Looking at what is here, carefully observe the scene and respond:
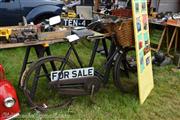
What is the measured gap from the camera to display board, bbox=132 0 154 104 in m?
3.80

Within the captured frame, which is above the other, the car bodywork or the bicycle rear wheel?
the car bodywork

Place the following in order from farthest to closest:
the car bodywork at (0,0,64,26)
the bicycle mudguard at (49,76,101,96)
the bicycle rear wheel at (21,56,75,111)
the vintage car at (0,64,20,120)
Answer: the car bodywork at (0,0,64,26) < the bicycle mudguard at (49,76,101,96) < the bicycle rear wheel at (21,56,75,111) < the vintage car at (0,64,20,120)

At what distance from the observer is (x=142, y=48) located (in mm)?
4008

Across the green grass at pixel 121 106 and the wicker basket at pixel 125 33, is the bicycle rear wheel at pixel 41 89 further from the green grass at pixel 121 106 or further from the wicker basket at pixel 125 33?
the wicker basket at pixel 125 33

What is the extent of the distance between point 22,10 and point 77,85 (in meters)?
3.77

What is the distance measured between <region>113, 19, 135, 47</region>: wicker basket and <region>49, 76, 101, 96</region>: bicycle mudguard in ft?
2.01

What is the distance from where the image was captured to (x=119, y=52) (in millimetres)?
4078

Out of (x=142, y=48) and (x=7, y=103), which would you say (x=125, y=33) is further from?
(x=7, y=103)

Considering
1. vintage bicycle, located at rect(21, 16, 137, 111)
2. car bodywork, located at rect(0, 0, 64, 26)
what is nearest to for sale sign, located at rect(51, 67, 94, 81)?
vintage bicycle, located at rect(21, 16, 137, 111)

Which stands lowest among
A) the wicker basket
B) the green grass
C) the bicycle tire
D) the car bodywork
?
the green grass

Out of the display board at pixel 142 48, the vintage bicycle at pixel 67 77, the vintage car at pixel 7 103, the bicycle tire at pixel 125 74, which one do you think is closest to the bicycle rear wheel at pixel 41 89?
the vintage bicycle at pixel 67 77

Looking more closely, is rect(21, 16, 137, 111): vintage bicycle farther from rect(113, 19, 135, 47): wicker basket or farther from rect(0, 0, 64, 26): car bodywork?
rect(0, 0, 64, 26): car bodywork

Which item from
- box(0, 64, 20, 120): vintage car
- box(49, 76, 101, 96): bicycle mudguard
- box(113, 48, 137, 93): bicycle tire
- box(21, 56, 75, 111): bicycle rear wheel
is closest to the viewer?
box(0, 64, 20, 120): vintage car

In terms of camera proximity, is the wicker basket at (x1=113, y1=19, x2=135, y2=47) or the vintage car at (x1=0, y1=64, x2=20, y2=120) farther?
the wicker basket at (x1=113, y1=19, x2=135, y2=47)
